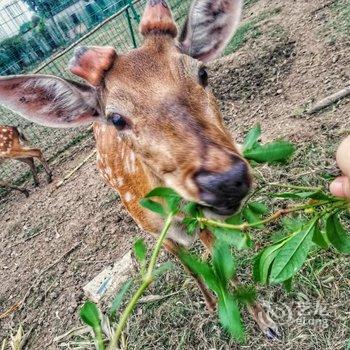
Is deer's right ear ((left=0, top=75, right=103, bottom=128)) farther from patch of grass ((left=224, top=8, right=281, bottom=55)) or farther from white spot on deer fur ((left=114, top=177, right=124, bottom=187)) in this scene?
patch of grass ((left=224, top=8, right=281, bottom=55))

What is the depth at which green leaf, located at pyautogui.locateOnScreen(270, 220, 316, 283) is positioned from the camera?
1.32 metres

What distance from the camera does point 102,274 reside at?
3719 mm

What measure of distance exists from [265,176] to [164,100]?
198 centimetres

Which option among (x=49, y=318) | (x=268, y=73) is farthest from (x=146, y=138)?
(x=268, y=73)

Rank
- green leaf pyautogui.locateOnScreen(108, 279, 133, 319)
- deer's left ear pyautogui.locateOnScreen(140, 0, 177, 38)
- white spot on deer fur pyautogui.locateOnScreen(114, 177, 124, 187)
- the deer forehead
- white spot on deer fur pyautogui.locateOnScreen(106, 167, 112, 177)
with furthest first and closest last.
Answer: white spot on deer fur pyautogui.locateOnScreen(106, 167, 112, 177)
white spot on deer fur pyautogui.locateOnScreen(114, 177, 124, 187)
deer's left ear pyautogui.locateOnScreen(140, 0, 177, 38)
the deer forehead
green leaf pyautogui.locateOnScreen(108, 279, 133, 319)

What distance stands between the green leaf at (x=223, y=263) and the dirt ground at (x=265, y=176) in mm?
1236

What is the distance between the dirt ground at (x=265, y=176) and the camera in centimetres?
268

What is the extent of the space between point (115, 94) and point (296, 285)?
1.77m

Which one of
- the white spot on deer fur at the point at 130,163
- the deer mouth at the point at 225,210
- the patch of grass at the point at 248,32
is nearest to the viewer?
the deer mouth at the point at 225,210

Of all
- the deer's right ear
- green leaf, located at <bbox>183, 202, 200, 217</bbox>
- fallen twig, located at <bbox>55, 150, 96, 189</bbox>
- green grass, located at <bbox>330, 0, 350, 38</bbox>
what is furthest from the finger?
fallen twig, located at <bbox>55, 150, 96, 189</bbox>

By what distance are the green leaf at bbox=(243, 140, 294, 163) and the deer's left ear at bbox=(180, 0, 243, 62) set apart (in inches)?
47.6

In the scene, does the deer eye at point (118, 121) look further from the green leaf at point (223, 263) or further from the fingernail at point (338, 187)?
the fingernail at point (338, 187)

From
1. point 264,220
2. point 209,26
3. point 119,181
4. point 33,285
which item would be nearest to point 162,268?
point 264,220

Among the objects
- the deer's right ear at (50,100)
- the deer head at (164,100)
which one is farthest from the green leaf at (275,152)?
the deer's right ear at (50,100)
